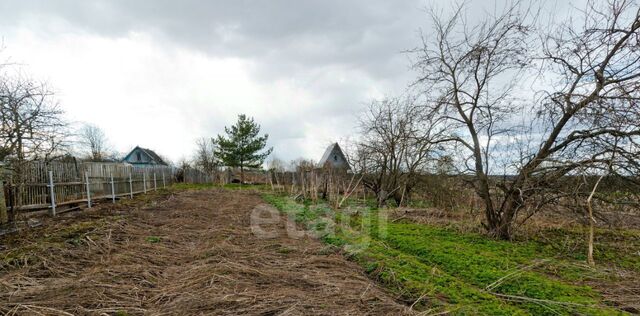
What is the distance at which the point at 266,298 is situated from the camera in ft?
8.07

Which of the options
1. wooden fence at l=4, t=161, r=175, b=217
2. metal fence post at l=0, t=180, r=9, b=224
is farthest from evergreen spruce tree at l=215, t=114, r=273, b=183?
metal fence post at l=0, t=180, r=9, b=224

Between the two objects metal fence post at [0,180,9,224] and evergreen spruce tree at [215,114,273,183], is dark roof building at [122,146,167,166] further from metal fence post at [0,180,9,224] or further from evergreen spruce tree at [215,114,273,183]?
metal fence post at [0,180,9,224]

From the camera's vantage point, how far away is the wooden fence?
19.9ft

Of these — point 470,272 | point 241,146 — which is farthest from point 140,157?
point 470,272

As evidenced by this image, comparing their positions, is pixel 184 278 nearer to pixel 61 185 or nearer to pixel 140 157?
pixel 61 185

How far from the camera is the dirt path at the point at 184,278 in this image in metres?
2.33

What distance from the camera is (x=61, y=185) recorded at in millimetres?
8023

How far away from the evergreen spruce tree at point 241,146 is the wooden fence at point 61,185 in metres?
13.6

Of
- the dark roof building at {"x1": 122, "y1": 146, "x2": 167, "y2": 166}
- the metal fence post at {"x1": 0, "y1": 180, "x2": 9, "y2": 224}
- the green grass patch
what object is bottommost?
the green grass patch

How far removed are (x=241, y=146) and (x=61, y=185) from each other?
19.5m

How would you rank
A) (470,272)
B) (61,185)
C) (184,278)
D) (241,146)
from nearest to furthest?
(184,278) → (470,272) → (61,185) → (241,146)

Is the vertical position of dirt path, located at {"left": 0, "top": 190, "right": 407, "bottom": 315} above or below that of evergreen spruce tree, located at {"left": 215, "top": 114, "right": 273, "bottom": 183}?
below

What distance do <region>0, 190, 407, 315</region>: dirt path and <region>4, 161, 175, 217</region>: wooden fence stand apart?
2.15m

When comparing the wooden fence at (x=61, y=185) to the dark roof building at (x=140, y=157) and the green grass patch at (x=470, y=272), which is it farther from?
the dark roof building at (x=140, y=157)
